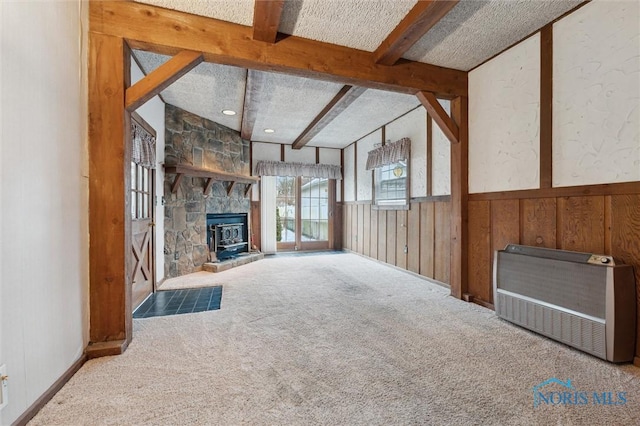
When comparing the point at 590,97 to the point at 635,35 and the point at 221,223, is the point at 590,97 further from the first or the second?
the point at 221,223

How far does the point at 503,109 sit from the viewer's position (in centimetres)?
279

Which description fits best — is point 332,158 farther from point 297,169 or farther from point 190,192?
point 190,192

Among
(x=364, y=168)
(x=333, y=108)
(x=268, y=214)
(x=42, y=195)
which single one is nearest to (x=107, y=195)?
(x=42, y=195)

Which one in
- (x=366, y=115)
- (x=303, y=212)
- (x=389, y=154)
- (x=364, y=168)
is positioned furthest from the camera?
(x=303, y=212)

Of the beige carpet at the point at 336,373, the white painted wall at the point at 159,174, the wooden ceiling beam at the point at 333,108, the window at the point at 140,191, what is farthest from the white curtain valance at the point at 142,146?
the wooden ceiling beam at the point at 333,108

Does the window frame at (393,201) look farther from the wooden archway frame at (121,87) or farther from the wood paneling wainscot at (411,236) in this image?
the wooden archway frame at (121,87)

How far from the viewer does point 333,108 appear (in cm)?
399

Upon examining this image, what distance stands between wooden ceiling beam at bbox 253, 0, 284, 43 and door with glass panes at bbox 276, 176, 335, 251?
4.20 m

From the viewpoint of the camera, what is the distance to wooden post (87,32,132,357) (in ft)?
6.53

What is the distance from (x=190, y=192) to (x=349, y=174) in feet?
11.8

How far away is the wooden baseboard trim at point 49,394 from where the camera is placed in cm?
132

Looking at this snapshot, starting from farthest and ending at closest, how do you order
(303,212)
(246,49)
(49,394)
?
1. (303,212)
2. (246,49)
3. (49,394)

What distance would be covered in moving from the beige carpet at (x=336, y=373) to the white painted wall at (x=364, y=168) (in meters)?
3.24

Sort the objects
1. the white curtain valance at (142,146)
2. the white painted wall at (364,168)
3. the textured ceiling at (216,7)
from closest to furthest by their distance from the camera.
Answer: the textured ceiling at (216,7) < the white curtain valance at (142,146) < the white painted wall at (364,168)
